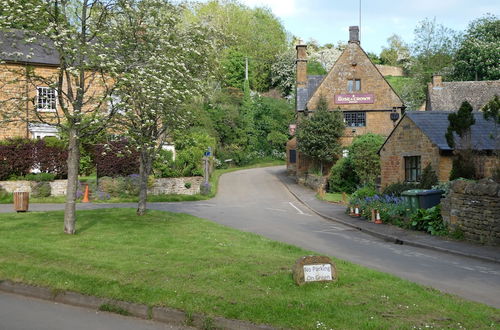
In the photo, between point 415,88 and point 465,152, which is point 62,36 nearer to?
point 465,152

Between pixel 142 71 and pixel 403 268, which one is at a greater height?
pixel 142 71

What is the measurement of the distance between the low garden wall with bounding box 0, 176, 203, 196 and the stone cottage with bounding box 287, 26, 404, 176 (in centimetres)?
1049

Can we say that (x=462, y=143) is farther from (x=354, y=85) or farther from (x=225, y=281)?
(x=354, y=85)

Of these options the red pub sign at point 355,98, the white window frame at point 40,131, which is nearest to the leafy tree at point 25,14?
A: the white window frame at point 40,131

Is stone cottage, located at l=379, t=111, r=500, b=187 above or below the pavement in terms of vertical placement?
above

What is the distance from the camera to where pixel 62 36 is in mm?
12344

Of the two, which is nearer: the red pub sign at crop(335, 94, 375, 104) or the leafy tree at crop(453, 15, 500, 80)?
the red pub sign at crop(335, 94, 375, 104)

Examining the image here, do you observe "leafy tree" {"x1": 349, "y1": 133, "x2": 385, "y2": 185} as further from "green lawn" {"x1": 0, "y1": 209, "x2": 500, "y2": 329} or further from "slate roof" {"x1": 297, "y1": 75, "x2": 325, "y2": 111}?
"green lawn" {"x1": 0, "y1": 209, "x2": 500, "y2": 329}

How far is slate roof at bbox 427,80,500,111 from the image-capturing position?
139ft

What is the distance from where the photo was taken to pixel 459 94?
43188 millimetres

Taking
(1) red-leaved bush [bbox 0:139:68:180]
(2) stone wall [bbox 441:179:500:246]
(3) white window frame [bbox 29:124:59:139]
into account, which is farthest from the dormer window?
(2) stone wall [bbox 441:179:500:246]

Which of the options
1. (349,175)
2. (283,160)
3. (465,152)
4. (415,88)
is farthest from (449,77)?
(465,152)

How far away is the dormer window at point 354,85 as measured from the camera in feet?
136

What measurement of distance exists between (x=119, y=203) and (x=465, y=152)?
712 inches
